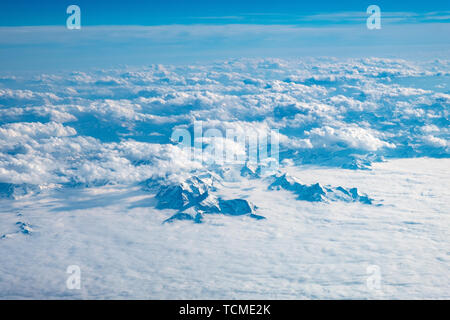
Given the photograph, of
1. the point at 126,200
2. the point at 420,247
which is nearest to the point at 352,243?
the point at 420,247

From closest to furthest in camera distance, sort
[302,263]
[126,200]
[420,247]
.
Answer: [302,263] → [420,247] → [126,200]

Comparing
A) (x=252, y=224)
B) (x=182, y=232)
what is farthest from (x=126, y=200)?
(x=252, y=224)

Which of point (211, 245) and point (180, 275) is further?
point (211, 245)
